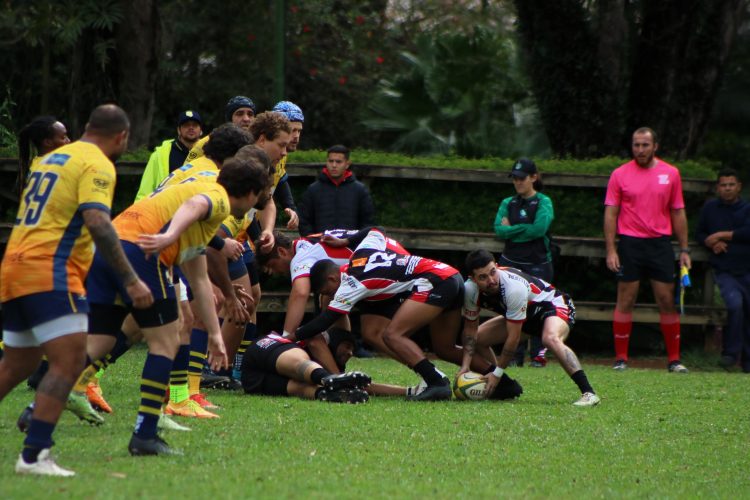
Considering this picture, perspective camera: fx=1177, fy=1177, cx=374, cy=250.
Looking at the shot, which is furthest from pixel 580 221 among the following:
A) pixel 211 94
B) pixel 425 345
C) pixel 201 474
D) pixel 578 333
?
pixel 211 94

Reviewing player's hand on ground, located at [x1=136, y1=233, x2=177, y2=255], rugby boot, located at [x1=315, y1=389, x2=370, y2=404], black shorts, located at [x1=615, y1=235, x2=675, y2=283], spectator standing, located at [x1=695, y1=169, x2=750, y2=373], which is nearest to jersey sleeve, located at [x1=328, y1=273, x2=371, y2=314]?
rugby boot, located at [x1=315, y1=389, x2=370, y2=404]

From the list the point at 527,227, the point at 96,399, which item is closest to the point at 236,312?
the point at 96,399

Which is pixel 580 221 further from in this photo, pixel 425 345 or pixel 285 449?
pixel 285 449

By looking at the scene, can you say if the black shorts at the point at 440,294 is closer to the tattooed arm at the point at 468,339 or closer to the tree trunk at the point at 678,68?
the tattooed arm at the point at 468,339

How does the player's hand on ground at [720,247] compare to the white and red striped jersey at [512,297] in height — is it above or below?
below

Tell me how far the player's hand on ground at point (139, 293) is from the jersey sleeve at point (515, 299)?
4.50 m

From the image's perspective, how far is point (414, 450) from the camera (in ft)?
24.4

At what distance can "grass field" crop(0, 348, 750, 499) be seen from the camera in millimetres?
6062

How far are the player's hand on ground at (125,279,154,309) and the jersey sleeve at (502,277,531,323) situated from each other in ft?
14.8

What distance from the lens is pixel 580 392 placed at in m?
10.8

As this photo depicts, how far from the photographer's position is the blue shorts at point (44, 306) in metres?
6.04

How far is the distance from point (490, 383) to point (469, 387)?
199 millimetres

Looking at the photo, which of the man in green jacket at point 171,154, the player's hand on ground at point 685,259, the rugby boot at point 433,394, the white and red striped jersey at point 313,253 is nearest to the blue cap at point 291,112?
the man in green jacket at point 171,154

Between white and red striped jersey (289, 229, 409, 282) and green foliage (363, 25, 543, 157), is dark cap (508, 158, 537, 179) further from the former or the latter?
green foliage (363, 25, 543, 157)
